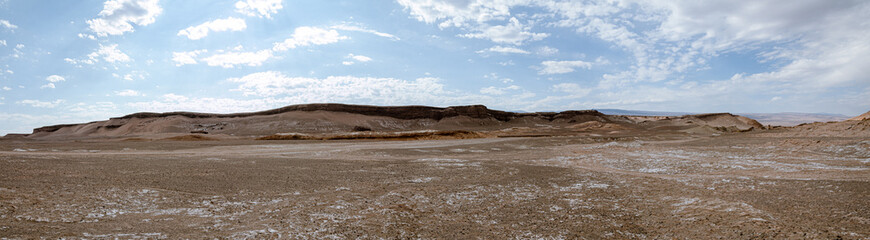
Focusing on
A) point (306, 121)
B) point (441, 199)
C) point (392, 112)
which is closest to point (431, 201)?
point (441, 199)

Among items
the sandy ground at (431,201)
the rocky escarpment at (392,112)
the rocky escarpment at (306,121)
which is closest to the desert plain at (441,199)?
the sandy ground at (431,201)

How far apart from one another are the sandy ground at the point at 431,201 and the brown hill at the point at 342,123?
114ft

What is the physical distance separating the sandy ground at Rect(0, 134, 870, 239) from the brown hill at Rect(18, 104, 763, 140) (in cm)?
3463

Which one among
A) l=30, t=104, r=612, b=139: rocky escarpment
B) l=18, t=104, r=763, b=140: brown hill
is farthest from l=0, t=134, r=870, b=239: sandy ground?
l=30, t=104, r=612, b=139: rocky escarpment

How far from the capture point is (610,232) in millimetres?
5727

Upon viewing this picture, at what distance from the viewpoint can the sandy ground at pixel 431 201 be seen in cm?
562

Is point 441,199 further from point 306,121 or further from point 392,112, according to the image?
point 392,112

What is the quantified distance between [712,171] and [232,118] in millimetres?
57261

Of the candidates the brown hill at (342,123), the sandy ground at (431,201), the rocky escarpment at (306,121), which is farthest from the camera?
the rocky escarpment at (306,121)

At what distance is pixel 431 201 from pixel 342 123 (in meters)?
49.0

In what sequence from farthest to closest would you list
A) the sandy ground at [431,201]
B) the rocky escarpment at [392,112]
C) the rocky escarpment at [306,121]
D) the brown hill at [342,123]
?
the rocky escarpment at [392,112]
the rocky escarpment at [306,121]
the brown hill at [342,123]
the sandy ground at [431,201]

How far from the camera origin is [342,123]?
55.2m

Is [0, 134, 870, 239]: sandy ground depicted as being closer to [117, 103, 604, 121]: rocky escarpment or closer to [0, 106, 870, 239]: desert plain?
[0, 106, 870, 239]: desert plain

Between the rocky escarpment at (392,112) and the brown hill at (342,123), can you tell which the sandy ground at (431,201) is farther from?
the rocky escarpment at (392,112)
